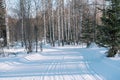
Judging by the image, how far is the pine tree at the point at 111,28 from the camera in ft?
76.4

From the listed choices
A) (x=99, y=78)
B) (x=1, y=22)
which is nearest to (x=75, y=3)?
(x=1, y=22)

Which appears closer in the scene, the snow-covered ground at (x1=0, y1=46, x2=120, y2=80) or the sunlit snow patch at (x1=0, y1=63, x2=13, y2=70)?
the snow-covered ground at (x1=0, y1=46, x2=120, y2=80)

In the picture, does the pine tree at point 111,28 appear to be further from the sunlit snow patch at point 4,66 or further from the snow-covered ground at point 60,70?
the sunlit snow patch at point 4,66

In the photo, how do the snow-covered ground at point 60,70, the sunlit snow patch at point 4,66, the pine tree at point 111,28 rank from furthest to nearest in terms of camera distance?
the pine tree at point 111,28 → the sunlit snow patch at point 4,66 → the snow-covered ground at point 60,70

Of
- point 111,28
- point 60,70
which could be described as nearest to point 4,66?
point 60,70

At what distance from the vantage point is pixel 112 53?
78.1 ft

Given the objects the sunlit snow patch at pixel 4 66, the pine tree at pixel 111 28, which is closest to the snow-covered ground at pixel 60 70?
the sunlit snow patch at pixel 4 66

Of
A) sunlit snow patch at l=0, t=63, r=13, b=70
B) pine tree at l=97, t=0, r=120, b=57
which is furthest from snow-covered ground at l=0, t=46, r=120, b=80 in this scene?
pine tree at l=97, t=0, r=120, b=57

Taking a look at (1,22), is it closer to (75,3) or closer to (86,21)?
(86,21)

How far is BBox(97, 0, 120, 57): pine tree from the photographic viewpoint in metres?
23.3

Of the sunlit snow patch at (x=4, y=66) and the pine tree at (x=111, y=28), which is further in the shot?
the pine tree at (x=111, y=28)

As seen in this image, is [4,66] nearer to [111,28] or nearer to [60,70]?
[60,70]

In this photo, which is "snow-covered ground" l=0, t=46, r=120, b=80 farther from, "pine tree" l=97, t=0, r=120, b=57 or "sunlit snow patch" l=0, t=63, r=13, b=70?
"pine tree" l=97, t=0, r=120, b=57

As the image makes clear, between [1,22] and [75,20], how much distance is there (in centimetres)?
2613
